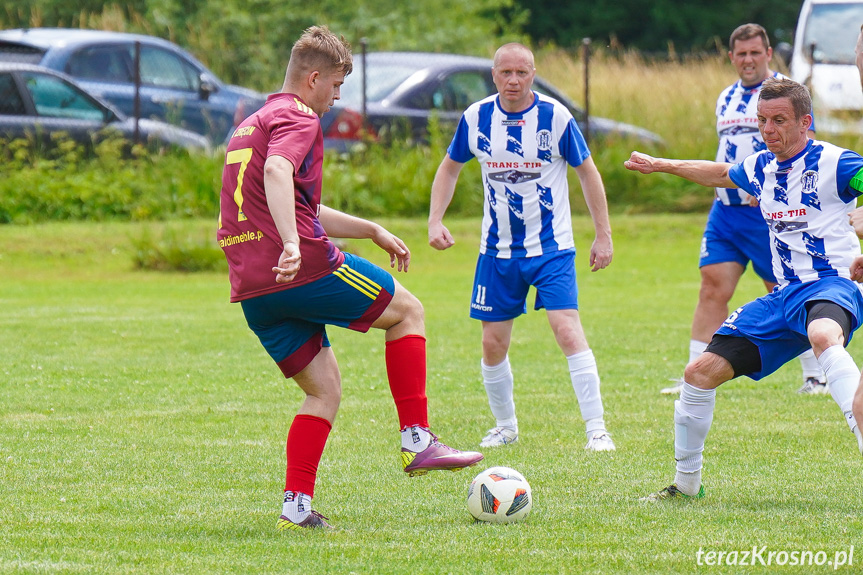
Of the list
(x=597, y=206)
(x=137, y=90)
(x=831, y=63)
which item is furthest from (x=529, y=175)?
(x=831, y=63)

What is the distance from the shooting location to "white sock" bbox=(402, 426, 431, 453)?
4957mm

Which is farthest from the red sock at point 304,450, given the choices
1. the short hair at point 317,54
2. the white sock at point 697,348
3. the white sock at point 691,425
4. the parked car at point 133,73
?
the parked car at point 133,73

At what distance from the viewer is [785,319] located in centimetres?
504

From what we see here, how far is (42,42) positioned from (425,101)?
5.53 meters

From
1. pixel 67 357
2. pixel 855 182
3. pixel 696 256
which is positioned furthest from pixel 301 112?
pixel 696 256

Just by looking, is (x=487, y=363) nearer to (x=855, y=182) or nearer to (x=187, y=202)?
(x=855, y=182)

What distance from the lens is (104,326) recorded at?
35.7ft

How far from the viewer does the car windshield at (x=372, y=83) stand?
17219mm

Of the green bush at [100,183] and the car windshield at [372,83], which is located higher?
the car windshield at [372,83]

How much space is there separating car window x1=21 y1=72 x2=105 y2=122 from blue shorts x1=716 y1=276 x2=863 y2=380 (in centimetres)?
1294

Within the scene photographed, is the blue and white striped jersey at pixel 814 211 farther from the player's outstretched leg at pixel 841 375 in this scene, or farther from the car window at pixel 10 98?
the car window at pixel 10 98

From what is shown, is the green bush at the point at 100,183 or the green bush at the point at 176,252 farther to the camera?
the green bush at the point at 100,183

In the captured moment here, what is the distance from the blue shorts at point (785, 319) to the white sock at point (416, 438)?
1330mm

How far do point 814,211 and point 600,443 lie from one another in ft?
6.18
